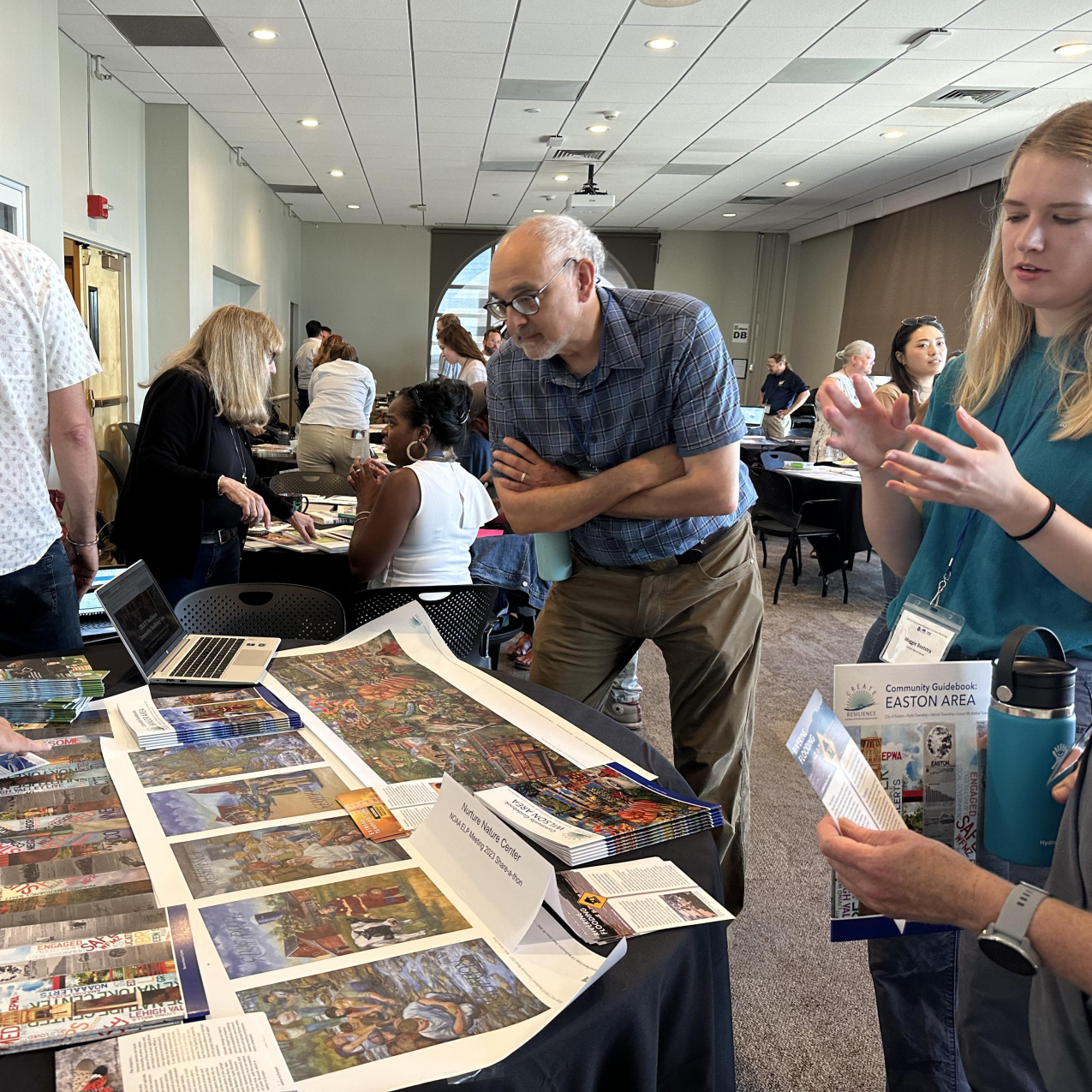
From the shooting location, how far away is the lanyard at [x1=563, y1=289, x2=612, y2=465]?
1941 mm

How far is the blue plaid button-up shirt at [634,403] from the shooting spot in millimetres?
1909

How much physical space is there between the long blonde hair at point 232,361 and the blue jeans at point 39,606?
101 centimetres

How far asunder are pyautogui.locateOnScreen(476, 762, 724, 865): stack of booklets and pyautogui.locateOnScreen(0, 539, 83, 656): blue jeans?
134cm

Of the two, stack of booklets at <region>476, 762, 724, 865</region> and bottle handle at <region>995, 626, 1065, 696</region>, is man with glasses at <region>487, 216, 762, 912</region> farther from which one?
bottle handle at <region>995, 626, 1065, 696</region>

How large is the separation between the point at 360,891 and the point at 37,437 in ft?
5.32

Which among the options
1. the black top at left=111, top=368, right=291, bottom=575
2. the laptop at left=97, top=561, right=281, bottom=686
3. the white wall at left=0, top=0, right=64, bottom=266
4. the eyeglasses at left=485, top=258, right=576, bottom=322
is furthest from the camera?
the white wall at left=0, top=0, right=64, bottom=266

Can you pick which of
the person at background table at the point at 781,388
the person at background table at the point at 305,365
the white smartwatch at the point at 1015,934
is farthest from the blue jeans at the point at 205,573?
the person at background table at the point at 781,388

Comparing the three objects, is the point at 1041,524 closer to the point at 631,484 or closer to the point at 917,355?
the point at 631,484

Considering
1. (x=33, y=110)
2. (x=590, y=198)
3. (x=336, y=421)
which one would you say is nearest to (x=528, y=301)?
(x=33, y=110)

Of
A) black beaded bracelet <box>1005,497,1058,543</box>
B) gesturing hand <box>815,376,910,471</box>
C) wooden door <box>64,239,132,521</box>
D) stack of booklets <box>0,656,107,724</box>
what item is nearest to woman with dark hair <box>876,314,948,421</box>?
gesturing hand <box>815,376,910,471</box>

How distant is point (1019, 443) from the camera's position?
126 cm

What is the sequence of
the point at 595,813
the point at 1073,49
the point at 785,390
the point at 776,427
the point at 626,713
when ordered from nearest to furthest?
1. the point at 595,813
2. the point at 626,713
3. the point at 1073,49
4. the point at 776,427
5. the point at 785,390

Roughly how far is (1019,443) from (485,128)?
8147mm

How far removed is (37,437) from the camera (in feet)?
6.97
